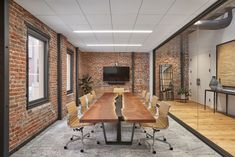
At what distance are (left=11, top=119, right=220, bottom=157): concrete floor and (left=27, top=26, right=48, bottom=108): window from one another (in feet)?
2.92

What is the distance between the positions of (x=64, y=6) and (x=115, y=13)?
967 mm

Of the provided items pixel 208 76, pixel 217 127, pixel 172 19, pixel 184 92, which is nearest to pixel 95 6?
pixel 172 19

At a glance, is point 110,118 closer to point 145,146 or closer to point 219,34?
point 145,146

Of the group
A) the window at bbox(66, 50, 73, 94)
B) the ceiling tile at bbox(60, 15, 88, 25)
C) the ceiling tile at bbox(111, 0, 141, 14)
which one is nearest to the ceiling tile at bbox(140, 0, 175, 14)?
the ceiling tile at bbox(111, 0, 141, 14)

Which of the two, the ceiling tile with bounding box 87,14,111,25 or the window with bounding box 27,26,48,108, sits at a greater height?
the ceiling tile with bounding box 87,14,111,25

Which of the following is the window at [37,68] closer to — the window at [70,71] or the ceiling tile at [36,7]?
the ceiling tile at [36,7]

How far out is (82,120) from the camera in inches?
123

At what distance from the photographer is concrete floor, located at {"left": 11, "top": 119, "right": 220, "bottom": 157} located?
3.40 m

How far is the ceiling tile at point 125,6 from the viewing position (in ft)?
11.4

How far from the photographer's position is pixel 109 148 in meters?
3.67

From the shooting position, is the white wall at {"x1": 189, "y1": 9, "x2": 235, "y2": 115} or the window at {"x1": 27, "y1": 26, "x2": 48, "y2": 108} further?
the white wall at {"x1": 189, "y1": 9, "x2": 235, "y2": 115}

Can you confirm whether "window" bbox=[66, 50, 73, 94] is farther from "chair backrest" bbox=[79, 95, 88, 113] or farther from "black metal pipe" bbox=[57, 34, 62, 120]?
"chair backrest" bbox=[79, 95, 88, 113]
